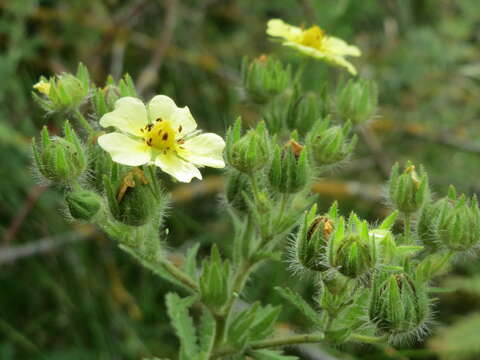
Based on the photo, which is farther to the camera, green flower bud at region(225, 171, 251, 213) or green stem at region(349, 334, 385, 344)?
green flower bud at region(225, 171, 251, 213)

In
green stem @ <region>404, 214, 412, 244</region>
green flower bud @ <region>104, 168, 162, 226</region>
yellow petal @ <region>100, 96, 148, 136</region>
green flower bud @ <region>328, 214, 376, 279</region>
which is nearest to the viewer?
green flower bud @ <region>328, 214, 376, 279</region>

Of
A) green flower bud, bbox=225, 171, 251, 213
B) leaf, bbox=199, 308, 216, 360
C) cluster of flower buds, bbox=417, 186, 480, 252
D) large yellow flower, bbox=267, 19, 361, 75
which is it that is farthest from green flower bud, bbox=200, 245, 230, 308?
large yellow flower, bbox=267, 19, 361, 75

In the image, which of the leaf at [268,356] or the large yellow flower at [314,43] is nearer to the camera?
the leaf at [268,356]

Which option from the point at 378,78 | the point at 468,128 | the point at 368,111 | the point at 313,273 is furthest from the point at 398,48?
the point at 313,273

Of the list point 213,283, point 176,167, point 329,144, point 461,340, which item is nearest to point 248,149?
point 176,167

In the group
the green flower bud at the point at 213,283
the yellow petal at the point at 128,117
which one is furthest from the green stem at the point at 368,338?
the yellow petal at the point at 128,117

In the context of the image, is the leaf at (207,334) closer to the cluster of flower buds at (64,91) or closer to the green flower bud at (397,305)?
the green flower bud at (397,305)

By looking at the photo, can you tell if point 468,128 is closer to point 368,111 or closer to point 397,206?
point 368,111

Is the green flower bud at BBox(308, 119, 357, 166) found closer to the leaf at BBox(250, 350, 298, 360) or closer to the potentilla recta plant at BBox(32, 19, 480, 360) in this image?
the potentilla recta plant at BBox(32, 19, 480, 360)

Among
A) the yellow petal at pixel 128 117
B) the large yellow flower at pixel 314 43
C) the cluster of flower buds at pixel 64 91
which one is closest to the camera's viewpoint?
the yellow petal at pixel 128 117
